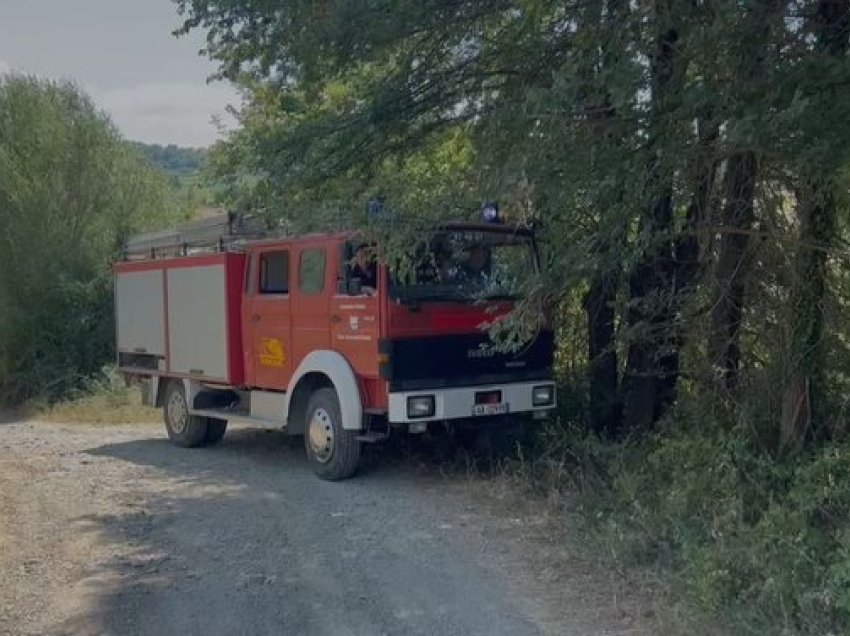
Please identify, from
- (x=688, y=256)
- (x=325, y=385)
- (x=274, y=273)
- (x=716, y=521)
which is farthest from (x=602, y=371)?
(x=716, y=521)

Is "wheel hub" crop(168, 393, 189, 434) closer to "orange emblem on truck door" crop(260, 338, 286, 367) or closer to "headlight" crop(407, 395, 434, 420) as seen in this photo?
"orange emblem on truck door" crop(260, 338, 286, 367)

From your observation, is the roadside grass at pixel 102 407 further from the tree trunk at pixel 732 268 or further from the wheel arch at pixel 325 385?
the tree trunk at pixel 732 268

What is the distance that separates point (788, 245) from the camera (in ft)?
24.0

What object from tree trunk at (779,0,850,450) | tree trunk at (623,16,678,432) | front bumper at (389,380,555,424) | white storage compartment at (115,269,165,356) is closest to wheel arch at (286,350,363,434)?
front bumper at (389,380,555,424)

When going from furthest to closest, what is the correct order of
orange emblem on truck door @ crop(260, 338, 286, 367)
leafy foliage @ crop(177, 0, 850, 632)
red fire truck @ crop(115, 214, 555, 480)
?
orange emblem on truck door @ crop(260, 338, 286, 367)
red fire truck @ crop(115, 214, 555, 480)
leafy foliage @ crop(177, 0, 850, 632)

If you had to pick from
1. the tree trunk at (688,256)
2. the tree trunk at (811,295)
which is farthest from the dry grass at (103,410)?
the tree trunk at (811,295)

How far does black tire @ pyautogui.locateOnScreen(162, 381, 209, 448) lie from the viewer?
13344 millimetres

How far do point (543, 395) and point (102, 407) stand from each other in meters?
12.7

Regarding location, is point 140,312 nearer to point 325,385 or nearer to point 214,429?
point 214,429

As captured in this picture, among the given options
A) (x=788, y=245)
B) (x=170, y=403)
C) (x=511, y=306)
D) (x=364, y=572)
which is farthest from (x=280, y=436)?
(x=788, y=245)

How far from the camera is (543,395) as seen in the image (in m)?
10.3

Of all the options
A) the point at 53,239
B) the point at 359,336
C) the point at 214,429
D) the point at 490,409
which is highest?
the point at 53,239

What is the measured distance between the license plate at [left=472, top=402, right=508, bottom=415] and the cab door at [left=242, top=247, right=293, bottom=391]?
2198 millimetres

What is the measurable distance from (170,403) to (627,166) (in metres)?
9.10
